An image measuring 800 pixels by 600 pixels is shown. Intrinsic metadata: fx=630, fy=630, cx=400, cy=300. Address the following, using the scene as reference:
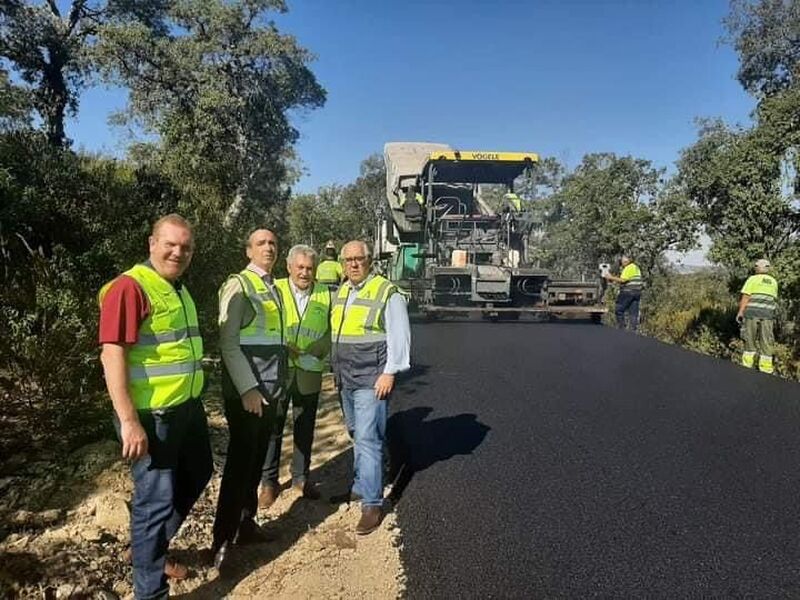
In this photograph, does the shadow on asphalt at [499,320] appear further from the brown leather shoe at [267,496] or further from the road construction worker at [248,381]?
the road construction worker at [248,381]

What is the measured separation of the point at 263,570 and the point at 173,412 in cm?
98

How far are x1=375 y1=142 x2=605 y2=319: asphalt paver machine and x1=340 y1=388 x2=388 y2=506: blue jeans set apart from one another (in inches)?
280

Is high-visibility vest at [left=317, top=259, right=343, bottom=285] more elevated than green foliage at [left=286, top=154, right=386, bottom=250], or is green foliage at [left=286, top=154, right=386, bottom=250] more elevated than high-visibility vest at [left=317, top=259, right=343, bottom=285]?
green foliage at [left=286, top=154, right=386, bottom=250]

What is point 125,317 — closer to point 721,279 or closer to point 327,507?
point 327,507

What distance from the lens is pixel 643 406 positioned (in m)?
5.22

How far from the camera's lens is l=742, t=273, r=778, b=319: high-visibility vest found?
7.54 meters

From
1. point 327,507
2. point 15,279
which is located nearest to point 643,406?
point 327,507

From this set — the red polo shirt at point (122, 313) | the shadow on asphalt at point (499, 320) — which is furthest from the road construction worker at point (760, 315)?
the red polo shirt at point (122, 313)

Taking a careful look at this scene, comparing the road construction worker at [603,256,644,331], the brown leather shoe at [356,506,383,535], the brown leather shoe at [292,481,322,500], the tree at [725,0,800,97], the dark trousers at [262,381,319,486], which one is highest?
the tree at [725,0,800,97]

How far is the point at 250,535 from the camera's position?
3.11m

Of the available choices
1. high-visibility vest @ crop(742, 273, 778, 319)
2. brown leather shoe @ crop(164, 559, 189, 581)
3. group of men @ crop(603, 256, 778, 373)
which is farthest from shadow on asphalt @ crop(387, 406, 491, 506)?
high-visibility vest @ crop(742, 273, 778, 319)

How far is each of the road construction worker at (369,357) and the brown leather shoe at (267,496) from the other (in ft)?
1.76

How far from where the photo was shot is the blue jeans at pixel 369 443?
10.7 ft

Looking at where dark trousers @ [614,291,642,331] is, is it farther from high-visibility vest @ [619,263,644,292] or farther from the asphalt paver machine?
the asphalt paver machine
